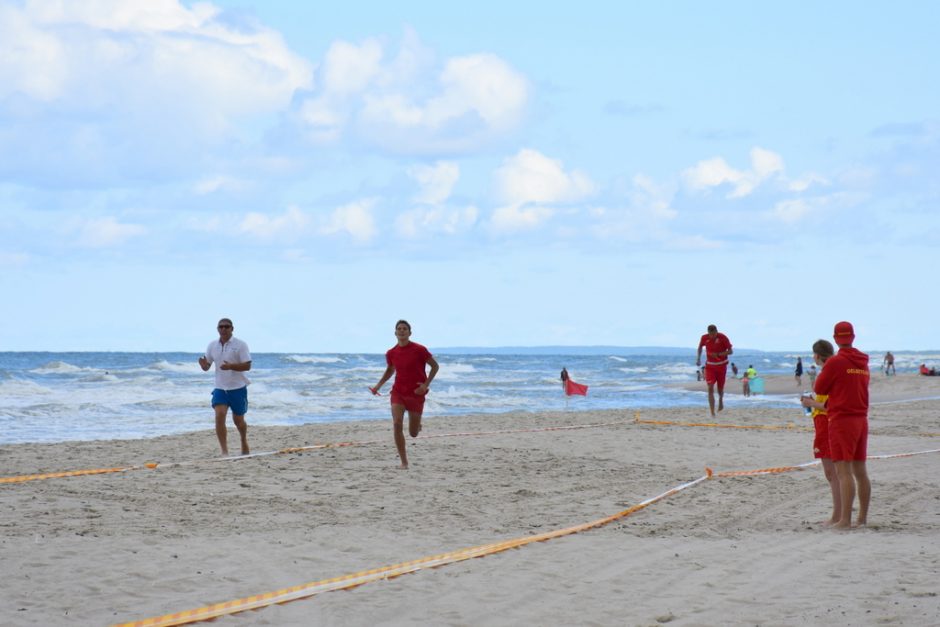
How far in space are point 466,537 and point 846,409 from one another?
9.42 ft

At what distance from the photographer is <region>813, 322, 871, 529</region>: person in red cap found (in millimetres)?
7582

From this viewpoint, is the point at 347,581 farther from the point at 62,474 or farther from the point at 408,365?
the point at 62,474

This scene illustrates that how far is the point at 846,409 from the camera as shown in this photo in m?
7.60

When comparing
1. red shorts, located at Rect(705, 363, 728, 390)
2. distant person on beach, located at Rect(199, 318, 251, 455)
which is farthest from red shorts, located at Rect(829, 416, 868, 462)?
red shorts, located at Rect(705, 363, 728, 390)

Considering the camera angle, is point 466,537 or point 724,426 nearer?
point 466,537

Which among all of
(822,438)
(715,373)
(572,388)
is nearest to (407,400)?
(822,438)

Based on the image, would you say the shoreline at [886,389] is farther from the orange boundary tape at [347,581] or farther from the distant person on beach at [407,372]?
the orange boundary tape at [347,581]

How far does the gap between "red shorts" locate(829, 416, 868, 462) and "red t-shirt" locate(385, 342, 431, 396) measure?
4304 millimetres

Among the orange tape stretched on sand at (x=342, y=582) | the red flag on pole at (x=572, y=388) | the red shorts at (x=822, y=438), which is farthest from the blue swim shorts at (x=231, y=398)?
the red flag on pole at (x=572, y=388)

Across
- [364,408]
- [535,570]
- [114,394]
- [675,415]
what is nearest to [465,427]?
[675,415]

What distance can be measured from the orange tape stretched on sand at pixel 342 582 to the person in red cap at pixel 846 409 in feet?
5.82

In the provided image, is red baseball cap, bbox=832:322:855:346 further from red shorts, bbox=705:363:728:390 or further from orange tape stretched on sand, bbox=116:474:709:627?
red shorts, bbox=705:363:728:390

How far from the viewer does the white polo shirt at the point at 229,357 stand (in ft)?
37.0

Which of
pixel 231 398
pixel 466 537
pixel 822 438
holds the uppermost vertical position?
pixel 231 398
